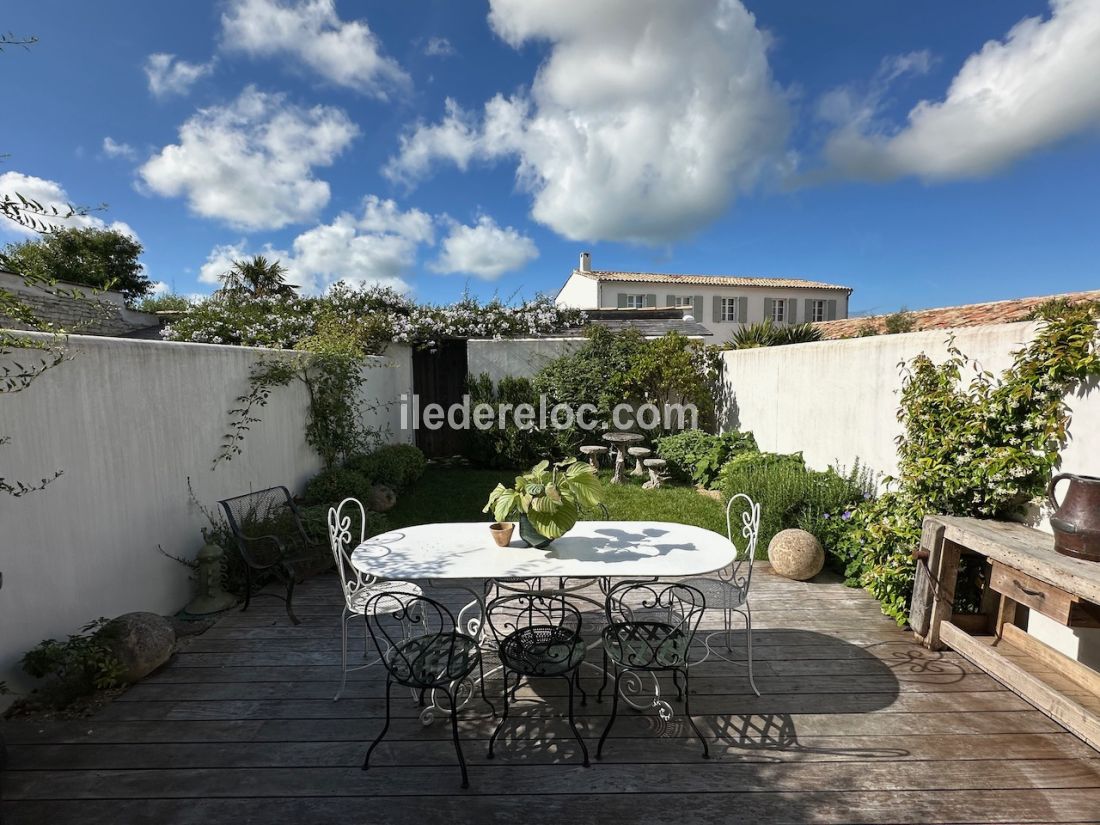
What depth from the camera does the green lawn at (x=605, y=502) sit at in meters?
5.75

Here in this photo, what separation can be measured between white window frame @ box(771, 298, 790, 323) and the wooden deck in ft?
80.4

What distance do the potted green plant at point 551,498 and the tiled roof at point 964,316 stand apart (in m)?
6.75

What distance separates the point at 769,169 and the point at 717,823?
13.1m

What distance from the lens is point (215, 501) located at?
386 cm

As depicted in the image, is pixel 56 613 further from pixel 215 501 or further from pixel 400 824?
pixel 400 824

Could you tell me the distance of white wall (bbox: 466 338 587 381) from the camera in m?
8.91

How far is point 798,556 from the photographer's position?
13.0ft

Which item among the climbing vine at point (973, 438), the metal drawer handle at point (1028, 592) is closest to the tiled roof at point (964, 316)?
the climbing vine at point (973, 438)

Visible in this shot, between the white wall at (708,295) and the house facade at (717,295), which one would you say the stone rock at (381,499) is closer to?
the white wall at (708,295)

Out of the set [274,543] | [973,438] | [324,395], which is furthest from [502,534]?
[324,395]

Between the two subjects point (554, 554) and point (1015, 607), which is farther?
point (1015, 607)

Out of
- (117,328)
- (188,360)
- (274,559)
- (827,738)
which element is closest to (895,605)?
(827,738)

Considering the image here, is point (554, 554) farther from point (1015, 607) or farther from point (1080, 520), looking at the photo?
point (1015, 607)

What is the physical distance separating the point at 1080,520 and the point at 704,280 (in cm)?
2304
